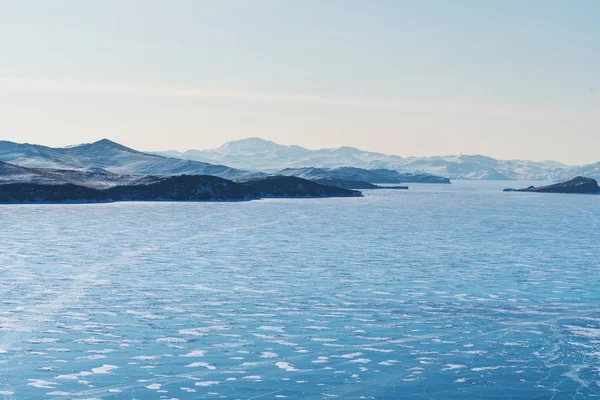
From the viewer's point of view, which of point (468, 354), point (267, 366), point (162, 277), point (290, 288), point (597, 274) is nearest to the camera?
point (267, 366)

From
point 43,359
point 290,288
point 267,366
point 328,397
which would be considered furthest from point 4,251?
point 328,397

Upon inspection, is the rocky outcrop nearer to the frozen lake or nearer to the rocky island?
the rocky island

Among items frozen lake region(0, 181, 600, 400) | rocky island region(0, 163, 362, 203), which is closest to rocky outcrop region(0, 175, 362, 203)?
rocky island region(0, 163, 362, 203)

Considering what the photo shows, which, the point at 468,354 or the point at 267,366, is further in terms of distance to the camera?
the point at 468,354

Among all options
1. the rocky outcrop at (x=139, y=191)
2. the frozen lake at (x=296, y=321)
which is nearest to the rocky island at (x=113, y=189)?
the rocky outcrop at (x=139, y=191)

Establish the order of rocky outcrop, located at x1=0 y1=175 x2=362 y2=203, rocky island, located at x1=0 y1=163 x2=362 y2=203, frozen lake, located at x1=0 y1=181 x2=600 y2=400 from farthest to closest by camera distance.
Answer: rocky island, located at x1=0 y1=163 x2=362 y2=203 < rocky outcrop, located at x1=0 y1=175 x2=362 y2=203 < frozen lake, located at x1=0 y1=181 x2=600 y2=400

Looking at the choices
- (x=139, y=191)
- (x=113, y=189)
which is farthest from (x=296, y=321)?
(x=139, y=191)

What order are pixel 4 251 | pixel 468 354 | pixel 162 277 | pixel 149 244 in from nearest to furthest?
pixel 468 354 < pixel 162 277 < pixel 4 251 < pixel 149 244

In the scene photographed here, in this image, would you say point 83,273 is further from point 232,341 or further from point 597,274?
point 597,274
